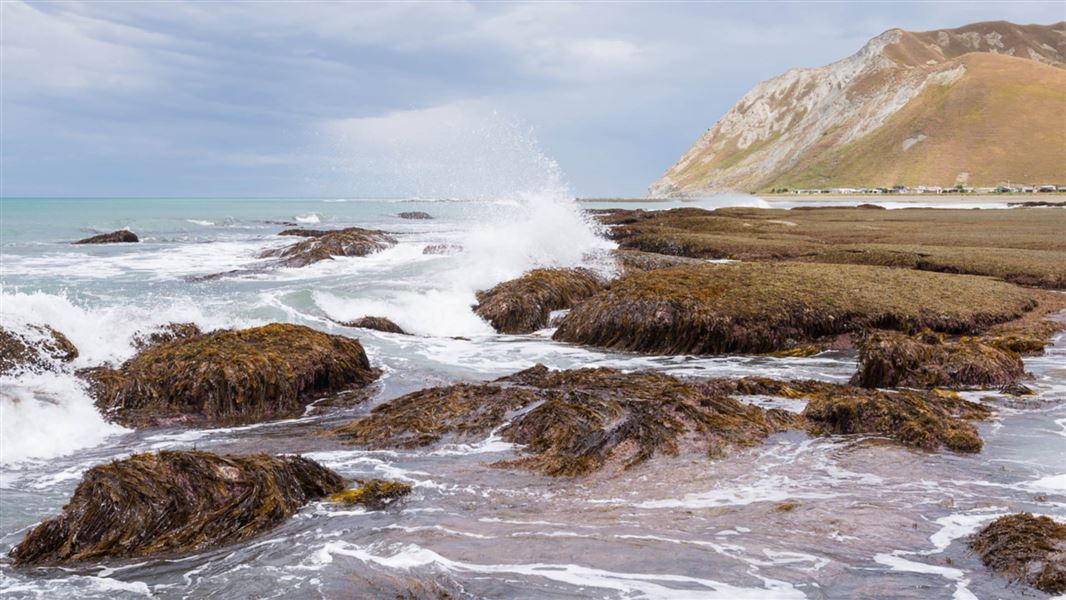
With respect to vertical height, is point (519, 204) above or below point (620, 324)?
above

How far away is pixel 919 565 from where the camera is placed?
623 centimetres

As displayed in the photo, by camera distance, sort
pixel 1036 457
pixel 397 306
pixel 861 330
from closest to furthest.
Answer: pixel 1036 457 < pixel 861 330 < pixel 397 306

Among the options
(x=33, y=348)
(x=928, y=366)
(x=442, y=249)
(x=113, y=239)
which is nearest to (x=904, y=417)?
(x=928, y=366)

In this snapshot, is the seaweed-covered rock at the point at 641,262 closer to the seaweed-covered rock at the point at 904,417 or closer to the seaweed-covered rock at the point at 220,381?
the seaweed-covered rock at the point at 220,381

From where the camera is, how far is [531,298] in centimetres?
1939

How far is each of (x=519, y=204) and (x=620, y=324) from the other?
53.9 feet

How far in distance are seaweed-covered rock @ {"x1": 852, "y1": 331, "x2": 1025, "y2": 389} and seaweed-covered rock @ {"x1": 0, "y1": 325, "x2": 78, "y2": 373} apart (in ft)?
42.6

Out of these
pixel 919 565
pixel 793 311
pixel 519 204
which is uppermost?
pixel 519 204

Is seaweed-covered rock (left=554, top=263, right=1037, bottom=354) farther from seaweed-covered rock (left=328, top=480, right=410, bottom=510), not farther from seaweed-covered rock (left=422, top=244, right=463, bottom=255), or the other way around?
seaweed-covered rock (left=422, top=244, right=463, bottom=255)

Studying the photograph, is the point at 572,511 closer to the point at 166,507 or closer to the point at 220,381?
the point at 166,507

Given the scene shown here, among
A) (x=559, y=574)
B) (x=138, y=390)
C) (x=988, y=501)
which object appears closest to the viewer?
(x=559, y=574)

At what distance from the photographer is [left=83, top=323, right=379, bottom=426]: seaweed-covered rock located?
37.2 feet

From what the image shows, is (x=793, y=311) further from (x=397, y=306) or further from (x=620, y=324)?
(x=397, y=306)

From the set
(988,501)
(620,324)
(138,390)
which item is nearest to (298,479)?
(138,390)
